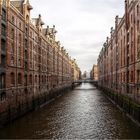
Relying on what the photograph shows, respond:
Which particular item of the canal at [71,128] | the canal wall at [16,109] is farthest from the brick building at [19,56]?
the canal at [71,128]

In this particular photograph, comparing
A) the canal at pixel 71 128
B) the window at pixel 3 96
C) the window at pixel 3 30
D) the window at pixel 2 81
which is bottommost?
the canal at pixel 71 128

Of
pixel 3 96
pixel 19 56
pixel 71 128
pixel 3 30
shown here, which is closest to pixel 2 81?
pixel 3 96

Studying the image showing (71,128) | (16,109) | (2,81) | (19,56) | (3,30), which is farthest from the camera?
(19,56)

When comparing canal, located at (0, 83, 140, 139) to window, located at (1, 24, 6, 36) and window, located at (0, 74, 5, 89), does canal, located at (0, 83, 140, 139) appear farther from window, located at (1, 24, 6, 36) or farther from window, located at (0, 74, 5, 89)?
window, located at (1, 24, 6, 36)

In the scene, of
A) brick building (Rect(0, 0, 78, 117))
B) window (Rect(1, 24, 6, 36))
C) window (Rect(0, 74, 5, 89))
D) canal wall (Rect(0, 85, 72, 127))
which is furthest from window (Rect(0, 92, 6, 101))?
window (Rect(1, 24, 6, 36))

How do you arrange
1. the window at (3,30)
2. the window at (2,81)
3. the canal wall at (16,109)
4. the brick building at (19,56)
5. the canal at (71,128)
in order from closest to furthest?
the canal at (71,128), the canal wall at (16,109), the window at (2,81), the window at (3,30), the brick building at (19,56)

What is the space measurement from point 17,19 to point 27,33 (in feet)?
20.7

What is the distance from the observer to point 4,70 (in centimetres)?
3259

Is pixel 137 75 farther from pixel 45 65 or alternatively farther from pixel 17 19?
pixel 45 65

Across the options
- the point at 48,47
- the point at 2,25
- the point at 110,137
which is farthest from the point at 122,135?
the point at 48,47

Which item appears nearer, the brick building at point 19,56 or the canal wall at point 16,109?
the canal wall at point 16,109

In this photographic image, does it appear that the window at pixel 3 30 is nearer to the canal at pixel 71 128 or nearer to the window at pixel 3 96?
the window at pixel 3 96

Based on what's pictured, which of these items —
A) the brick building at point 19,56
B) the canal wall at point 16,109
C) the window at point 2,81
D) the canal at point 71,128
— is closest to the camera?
the canal at point 71,128

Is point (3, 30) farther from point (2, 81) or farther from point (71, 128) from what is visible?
point (71, 128)
